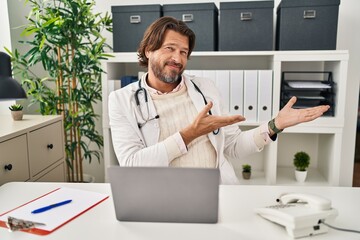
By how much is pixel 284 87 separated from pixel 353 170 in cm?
94

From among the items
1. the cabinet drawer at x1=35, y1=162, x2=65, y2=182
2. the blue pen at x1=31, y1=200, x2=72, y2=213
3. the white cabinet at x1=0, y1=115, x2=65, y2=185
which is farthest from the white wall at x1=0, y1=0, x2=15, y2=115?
the blue pen at x1=31, y1=200, x2=72, y2=213

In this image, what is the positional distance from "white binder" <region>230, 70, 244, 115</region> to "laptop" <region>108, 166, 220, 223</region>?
4.75ft

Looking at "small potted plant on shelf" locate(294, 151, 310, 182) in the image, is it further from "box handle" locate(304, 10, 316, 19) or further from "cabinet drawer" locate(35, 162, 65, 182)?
"cabinet drawer" locate(35, 162, 65, 182)

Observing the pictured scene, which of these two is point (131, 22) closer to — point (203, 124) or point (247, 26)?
point (247, 26)

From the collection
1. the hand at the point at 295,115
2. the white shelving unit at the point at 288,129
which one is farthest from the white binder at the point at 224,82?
the hand at the point at 295,115

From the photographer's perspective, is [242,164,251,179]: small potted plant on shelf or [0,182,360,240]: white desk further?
[242,164,251,179]: small potted plant on shelf

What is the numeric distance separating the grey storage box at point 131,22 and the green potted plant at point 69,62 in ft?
0.45

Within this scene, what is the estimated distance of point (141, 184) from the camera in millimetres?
897

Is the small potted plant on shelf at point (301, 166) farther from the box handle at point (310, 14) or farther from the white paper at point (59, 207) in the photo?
the white paper at point (59, 207)

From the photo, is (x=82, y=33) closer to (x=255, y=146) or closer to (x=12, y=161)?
(x=12, y=161)

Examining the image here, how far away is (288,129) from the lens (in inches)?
89.4

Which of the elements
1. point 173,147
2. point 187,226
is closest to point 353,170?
point 173,147

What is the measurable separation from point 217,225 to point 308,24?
168 centimetres

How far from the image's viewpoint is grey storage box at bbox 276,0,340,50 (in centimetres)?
212
